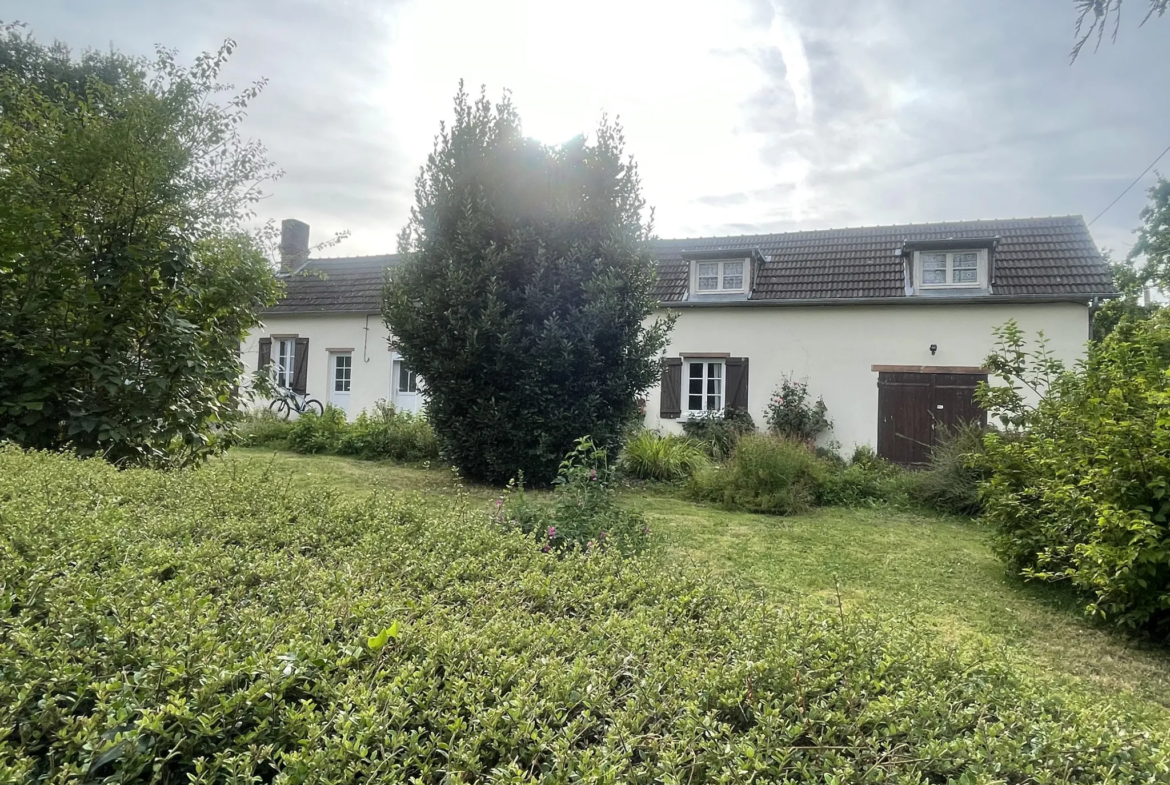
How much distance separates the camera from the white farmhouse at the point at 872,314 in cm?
1162

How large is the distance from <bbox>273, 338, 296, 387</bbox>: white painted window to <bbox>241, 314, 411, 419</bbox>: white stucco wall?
0.82ft

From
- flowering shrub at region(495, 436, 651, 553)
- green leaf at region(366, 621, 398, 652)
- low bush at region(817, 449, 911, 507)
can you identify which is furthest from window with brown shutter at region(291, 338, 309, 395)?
green leaf at region(366, 621, 398, 652)

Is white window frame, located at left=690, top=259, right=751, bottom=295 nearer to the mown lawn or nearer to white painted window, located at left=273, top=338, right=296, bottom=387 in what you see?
the mown lawn

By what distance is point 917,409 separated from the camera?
11836 mm

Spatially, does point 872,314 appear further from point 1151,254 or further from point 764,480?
point 1151,254

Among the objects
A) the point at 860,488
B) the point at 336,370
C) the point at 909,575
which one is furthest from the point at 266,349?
the point at 909,575

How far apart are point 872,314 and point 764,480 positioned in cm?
603

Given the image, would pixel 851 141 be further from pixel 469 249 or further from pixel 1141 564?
pixel 1141 564

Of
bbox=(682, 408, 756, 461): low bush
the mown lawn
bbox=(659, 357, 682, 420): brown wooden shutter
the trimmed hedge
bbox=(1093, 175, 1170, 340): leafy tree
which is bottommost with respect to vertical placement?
the mown lawn

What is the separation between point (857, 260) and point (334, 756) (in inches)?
566

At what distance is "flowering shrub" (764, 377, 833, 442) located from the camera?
12336mm

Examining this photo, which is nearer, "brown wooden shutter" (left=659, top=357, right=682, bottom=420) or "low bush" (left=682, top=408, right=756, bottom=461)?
"low bush" (left=682, top=408, right=756, bottom=461)

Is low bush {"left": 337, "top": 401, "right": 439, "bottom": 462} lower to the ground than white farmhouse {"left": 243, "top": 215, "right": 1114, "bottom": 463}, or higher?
lower

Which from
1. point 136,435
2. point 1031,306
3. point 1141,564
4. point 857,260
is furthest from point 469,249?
point 1031,306
